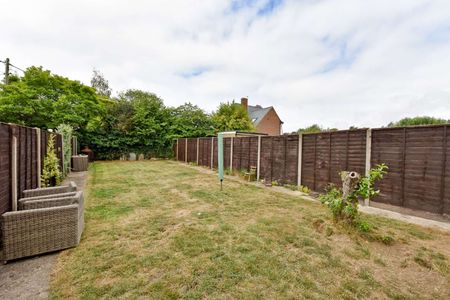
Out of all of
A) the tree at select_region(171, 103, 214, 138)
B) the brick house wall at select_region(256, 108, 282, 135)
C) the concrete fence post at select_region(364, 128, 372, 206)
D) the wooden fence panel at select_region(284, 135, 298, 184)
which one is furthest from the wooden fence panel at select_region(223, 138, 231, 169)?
the brick house wall at select_region(256, 108, 282, 135)

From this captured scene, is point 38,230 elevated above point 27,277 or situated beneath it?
elevated above

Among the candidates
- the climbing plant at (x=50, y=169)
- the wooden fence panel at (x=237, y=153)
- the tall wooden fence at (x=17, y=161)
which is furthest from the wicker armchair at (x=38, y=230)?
the wooden fence panel at (x=237, y=153)

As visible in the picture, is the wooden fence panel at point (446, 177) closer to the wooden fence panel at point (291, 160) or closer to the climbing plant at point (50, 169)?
the wooden fence panel at point (291, 160)

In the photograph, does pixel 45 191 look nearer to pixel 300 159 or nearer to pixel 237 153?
pixel 300 159

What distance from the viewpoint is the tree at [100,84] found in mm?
27469

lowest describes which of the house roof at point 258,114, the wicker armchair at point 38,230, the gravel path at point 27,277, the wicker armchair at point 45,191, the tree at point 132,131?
the gravel path at point 27,277

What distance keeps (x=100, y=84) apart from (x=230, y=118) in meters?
19.7

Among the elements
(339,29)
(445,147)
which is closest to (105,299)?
(445,147)

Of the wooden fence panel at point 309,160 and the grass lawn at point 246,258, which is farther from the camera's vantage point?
the wooden fence panel at point 309,160

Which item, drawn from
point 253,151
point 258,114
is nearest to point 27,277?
point 253,151

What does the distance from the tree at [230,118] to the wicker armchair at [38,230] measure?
64.0ft

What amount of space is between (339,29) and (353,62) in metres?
3.10

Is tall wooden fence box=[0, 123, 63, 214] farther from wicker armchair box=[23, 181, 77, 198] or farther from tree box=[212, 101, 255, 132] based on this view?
tree box=[212, 101, 255, 132]

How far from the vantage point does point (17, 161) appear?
3.59 meters
